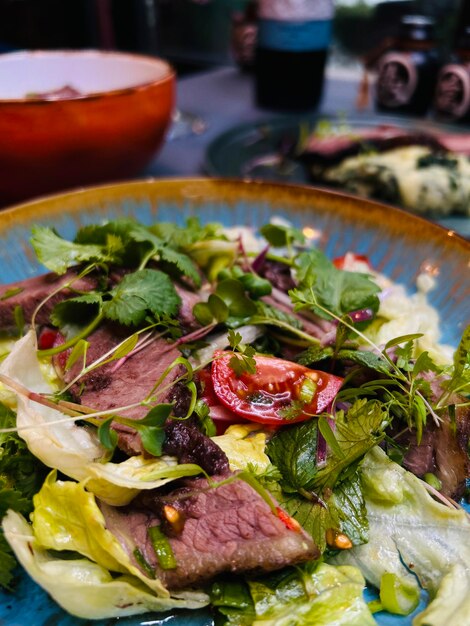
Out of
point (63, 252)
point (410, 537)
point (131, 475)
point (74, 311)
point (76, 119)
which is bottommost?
point (410, 537)

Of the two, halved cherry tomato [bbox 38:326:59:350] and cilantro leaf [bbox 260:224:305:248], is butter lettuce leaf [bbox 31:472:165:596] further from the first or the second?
cilantro leaf [bbox 260:224:305:248]

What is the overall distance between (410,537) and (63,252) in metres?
1.32

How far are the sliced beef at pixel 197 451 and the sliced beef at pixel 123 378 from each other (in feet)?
0.26

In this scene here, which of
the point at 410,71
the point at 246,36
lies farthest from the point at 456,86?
the point at 246,36

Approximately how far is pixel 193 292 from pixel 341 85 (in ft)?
17.1

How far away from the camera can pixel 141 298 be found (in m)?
1.69

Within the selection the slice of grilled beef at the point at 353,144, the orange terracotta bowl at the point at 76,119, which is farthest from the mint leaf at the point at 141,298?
the slice of grilled beef at the point at 353,144

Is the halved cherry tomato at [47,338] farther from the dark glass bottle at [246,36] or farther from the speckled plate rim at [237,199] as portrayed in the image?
the dark glass bottle at [246,36]

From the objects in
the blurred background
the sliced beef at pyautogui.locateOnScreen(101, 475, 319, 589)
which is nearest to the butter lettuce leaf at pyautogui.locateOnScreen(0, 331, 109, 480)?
the sliced beef at pyautogui.locateOnScreen(101, 475, 319, 589)

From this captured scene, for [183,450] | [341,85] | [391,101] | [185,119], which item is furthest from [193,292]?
[341,85]

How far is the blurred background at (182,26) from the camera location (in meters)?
6.21

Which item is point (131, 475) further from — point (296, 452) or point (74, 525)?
point (296, 452)

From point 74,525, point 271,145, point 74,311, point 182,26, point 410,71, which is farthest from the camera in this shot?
point 182,26

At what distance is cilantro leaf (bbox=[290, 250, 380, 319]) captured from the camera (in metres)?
1.82
